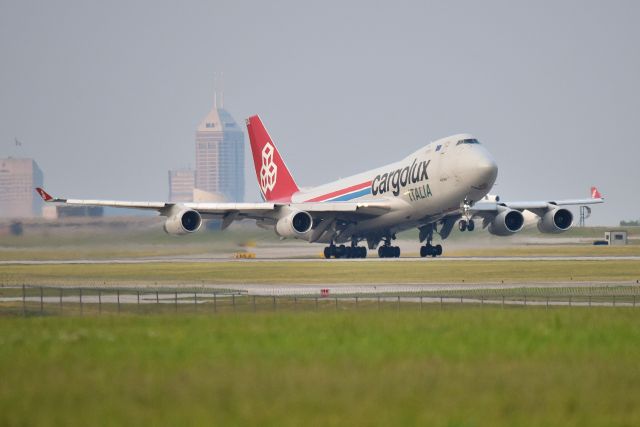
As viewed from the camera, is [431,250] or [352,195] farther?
[352,195]

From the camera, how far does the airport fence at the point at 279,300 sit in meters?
34.0

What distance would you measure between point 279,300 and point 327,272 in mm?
16765

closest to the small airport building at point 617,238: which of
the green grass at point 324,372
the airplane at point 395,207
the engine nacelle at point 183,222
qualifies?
the airplane at point 395,207

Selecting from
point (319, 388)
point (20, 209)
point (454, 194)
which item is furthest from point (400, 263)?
point (20, 209)

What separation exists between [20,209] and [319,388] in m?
189

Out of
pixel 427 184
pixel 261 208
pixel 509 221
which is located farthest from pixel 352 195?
pixel 509 221

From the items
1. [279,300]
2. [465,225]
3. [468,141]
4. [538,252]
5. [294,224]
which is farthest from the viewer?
[538,252]

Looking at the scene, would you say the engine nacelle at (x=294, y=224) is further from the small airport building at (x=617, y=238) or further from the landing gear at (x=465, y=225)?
the small airport building at (x=617, y=238)

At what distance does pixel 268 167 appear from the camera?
8031 cm

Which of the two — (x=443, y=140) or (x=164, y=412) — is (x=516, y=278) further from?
(x=164, y=412)

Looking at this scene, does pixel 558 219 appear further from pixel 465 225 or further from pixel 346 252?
pixel 465 225

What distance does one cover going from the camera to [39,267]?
6022cm

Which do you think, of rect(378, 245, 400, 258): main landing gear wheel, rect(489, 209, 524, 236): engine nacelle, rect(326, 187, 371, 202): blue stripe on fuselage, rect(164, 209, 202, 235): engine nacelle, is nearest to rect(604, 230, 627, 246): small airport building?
rect(489, 209, 524, 236): engine nacelle

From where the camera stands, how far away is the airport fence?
34.0 meters
